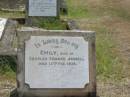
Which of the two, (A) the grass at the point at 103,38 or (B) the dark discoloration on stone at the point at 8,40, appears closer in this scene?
(B) the dark discoloration on stone at the point at 8,40

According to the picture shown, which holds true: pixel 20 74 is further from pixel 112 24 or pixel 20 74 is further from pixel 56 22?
pixel 112 24

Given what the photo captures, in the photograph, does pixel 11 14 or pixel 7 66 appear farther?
pixel 11 14

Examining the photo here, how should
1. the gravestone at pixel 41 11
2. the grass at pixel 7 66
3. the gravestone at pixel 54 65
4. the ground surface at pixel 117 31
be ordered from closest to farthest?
1. the gravestone at pixel 54 65
2. the ground surface at pixel 117 31
3. the grass at pixel 7 66
4. the gravestone at pixel 41 11

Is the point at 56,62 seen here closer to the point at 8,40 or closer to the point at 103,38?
the point at 8,40

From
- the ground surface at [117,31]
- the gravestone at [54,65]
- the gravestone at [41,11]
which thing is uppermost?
the gravestone at [54,65]

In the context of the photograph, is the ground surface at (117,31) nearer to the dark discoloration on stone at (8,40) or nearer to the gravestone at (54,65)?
the gravestone at (54,65)

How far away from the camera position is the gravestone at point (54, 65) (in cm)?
512

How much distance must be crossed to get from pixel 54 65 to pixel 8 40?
2.92 meters

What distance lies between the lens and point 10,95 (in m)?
5.37

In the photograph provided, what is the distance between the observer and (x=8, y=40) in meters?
7.95

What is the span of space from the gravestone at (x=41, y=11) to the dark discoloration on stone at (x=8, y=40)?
1012 millimetres

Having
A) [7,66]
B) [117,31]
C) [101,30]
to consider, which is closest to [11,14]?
[101,30]

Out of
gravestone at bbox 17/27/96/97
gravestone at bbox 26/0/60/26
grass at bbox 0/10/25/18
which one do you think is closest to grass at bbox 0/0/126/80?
grass at bbox 0/10/25/18

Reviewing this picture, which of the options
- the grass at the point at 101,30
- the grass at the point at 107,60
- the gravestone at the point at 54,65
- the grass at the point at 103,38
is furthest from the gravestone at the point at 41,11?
the gravestone at the point at 54,65
